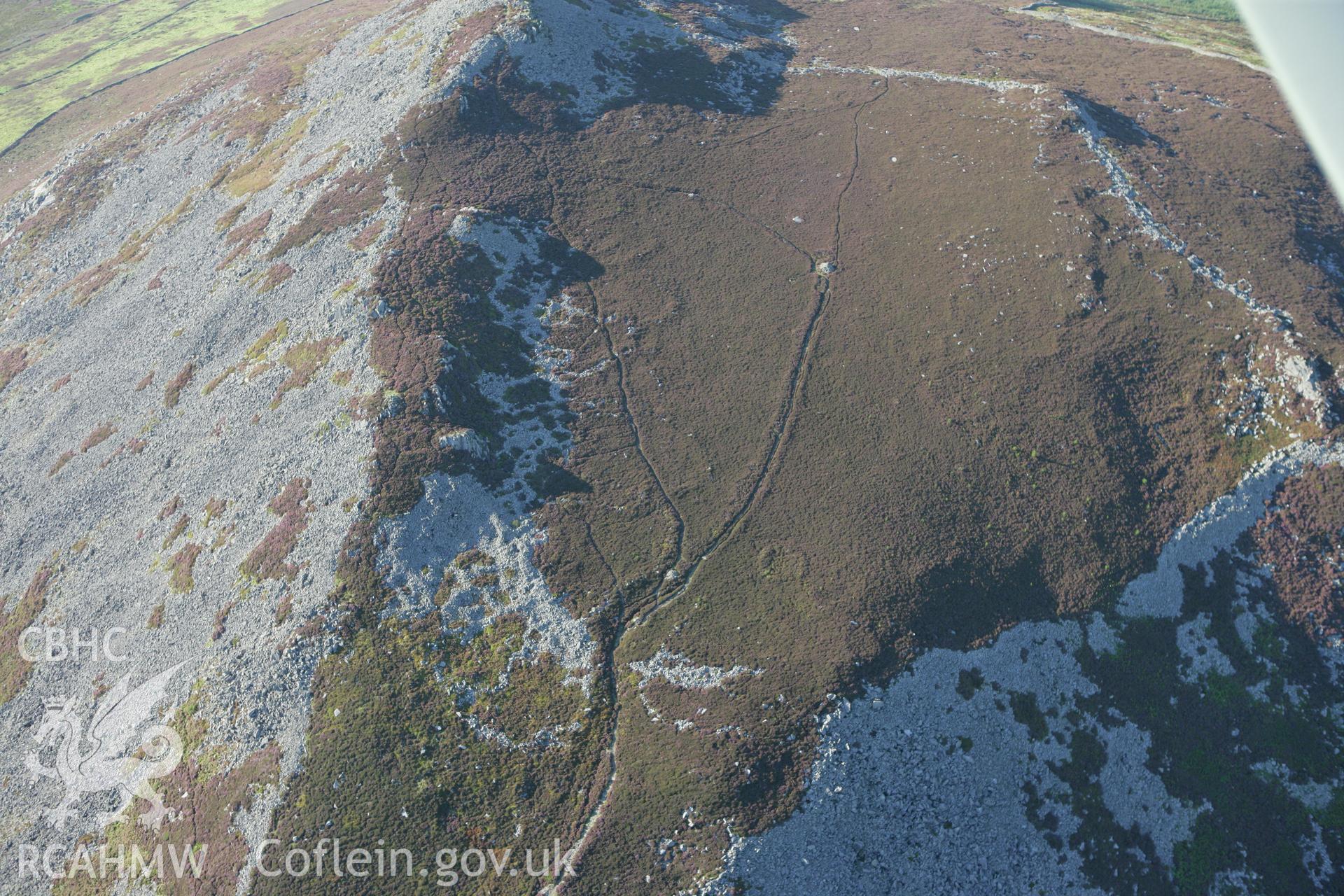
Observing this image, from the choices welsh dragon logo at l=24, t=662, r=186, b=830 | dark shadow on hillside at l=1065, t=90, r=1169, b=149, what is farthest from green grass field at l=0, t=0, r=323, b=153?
dark shadow on hillside at l=1065, t=90, r=1169, b=149

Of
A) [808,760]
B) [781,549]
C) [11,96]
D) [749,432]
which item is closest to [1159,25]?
[749,432]

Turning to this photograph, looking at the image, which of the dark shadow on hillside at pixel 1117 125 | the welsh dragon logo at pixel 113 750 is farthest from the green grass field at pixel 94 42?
the dark shadow on hillside at pixel 1117 125

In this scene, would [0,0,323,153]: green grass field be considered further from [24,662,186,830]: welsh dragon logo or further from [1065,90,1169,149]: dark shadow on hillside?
[1065,90,1169,149]: dark shadow on hillside

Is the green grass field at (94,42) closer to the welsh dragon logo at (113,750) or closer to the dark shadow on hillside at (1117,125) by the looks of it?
the welsh dragon logo at (113,750)

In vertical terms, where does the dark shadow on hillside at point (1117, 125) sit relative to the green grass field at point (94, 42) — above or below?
above

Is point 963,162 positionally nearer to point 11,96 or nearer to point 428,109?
point 428,109

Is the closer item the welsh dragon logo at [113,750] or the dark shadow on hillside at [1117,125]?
the welsh dragon logo at [113,750]

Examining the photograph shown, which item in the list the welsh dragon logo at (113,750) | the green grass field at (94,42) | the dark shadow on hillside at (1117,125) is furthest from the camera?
the green grass field at (94,42)

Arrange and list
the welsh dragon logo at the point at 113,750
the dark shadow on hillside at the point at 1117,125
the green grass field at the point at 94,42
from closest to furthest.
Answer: the welsh dragon logo at the point at 113,750 < the dark shadow on hillside at the point at 1117,125 < the green grass field at the point at 94,42

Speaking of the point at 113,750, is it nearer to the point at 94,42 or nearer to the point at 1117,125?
the point at 1117,125
